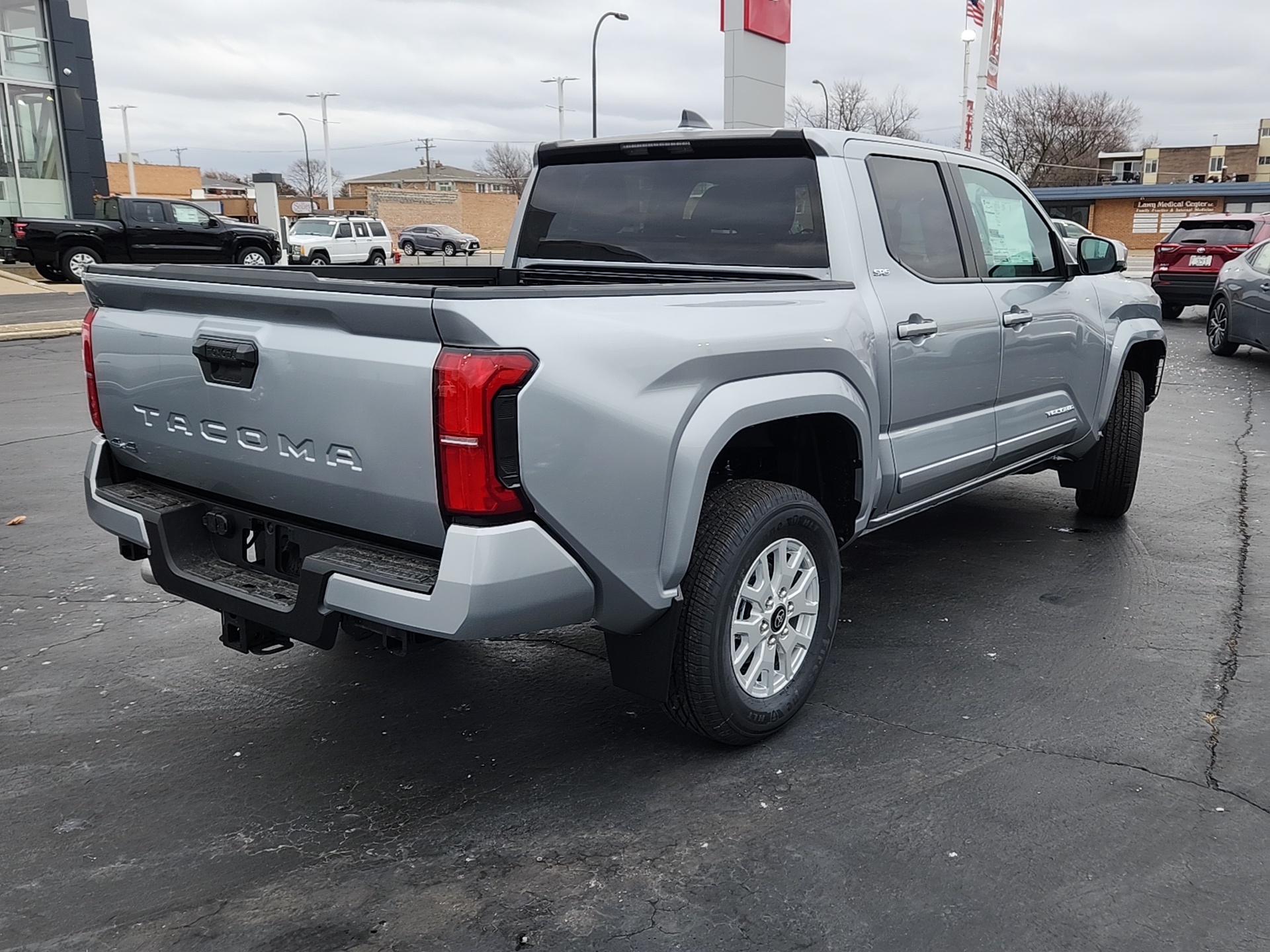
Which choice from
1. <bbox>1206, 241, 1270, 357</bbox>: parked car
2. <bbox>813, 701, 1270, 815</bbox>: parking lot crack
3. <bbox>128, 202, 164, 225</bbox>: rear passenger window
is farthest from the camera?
<bbox>128, 202, 164, 225</bbox>: rear passenger window

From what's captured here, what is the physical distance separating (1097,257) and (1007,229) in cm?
65

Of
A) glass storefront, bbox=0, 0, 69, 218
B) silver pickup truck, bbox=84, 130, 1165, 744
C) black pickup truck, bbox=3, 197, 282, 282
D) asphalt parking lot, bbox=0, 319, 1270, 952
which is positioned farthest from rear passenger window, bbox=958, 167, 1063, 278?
glass storefront, bbox=0, 0, 69, 218

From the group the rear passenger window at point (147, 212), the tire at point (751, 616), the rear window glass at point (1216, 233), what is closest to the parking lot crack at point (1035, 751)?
the tire at point (751, 616)

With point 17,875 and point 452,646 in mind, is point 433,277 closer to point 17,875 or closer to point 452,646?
point 452,646

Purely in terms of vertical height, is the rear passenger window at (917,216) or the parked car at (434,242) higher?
the rear passenger window at (917,216)

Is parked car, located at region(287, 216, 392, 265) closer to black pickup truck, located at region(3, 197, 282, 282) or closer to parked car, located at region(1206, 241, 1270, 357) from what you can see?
black pickup truck, located at region(3, 197, 282, 282)

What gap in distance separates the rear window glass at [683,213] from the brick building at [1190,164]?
203 feet

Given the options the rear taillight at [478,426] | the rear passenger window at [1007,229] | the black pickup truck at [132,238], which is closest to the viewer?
the rear taillight at [478,426]

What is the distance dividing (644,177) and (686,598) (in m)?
1.93

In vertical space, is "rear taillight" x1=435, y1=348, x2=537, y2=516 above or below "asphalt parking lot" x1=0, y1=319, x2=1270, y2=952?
above

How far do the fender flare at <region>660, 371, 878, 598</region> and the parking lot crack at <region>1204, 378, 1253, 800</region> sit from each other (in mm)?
1576

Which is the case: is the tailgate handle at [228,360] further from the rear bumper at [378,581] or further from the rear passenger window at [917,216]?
the rear passenger window at [917,216]

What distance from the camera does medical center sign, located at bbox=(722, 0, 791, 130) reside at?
52.4 ft

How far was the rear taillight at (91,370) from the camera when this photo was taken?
3506 mm
